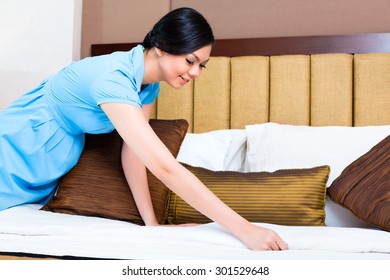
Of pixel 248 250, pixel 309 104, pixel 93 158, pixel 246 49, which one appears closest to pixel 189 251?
pixel 248 250

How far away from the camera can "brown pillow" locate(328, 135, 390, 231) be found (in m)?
1.68

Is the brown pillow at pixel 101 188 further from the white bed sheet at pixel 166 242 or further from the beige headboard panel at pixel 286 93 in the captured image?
the beige headboard panel at pixel 286 93

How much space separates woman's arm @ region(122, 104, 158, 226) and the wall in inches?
48.8

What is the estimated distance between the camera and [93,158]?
1.97 meters

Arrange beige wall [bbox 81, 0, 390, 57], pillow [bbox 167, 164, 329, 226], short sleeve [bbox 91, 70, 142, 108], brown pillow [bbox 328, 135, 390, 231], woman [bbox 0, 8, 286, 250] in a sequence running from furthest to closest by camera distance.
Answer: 1. beige wall [bbox 81, 0, 390, 57]
2. pillow [bbox 167, 164, 329, 226]
3. brown pillow [bbox 328, 135, 390, 231]
4. short sleeve [bbox 91, 70, 142, 108]
5. woman [bbox 0, 8, 286, 250]

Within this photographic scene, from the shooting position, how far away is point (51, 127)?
190 centimetres

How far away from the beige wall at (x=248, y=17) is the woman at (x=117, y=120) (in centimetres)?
101

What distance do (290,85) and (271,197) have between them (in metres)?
0.86

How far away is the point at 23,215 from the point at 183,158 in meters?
0.77

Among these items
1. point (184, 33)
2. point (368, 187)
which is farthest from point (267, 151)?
point (184, 33)

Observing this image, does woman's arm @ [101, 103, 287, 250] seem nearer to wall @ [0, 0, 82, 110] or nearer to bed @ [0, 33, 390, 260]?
bed @ [0, 33, 390, 260]

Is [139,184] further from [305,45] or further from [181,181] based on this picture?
[305,45]

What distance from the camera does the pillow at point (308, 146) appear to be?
209cm

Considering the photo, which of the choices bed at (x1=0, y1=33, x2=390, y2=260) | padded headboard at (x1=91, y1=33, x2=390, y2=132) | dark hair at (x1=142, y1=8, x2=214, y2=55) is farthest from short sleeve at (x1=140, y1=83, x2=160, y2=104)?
padded headboard at (x1=91, y1=33, x2=390, y2=132)
